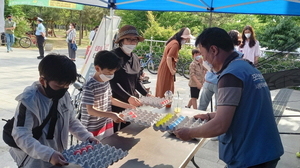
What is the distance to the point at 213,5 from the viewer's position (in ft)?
13.5

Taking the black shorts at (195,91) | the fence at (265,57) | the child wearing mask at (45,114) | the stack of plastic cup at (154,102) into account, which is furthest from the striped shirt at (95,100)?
the fence at (265,57)

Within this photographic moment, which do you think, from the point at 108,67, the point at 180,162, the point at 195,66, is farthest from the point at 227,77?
the point at 195,66

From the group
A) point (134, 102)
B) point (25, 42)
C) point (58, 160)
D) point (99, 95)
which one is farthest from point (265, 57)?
point (25, 42)

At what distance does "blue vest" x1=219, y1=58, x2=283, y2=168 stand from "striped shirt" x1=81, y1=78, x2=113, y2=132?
1074 mm

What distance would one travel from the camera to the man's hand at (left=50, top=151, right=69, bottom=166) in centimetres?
127

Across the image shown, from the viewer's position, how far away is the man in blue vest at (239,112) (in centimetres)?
134

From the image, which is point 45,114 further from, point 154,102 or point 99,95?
point 154,102

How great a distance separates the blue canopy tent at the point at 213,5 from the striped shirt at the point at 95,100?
226cm

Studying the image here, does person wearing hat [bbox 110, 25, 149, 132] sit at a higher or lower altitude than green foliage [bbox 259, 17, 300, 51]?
lower

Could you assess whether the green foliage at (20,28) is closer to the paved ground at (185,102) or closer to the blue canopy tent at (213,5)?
the paved ground at (185,102)

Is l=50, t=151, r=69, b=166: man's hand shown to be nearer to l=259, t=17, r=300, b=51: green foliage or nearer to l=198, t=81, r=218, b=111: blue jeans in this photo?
l=198, t=81, r=218, b=111: blue jeans

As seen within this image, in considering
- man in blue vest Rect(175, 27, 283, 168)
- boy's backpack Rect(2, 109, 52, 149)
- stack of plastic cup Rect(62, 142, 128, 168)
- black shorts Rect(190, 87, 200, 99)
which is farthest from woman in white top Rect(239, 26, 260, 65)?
boy's backpack Rect(2, 109, 52, 149)

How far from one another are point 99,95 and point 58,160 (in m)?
0.88

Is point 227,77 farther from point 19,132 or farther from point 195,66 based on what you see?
point 195,66
